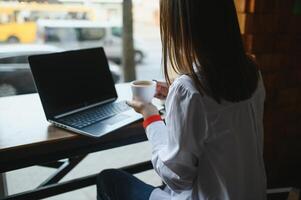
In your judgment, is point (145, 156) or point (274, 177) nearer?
point (274, 177)

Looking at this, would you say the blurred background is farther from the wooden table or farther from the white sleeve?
the white sleeve

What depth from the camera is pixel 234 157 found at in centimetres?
91

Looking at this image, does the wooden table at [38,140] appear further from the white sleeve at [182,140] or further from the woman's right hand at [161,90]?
the white sleeve at [182,140]

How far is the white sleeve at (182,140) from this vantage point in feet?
2.79

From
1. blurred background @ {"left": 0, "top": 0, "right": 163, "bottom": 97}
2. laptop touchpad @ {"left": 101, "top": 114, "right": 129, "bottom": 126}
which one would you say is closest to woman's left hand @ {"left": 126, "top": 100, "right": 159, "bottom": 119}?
laptop touchpad @ {"left": 101, "top": 114, "right": 129, "bottom": 126}

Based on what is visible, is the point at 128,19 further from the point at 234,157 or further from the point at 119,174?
the point at 234,157

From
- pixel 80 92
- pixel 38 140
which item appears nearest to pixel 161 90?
pixel 80 92

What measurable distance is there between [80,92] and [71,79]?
7 cm

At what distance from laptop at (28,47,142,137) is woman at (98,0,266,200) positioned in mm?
380

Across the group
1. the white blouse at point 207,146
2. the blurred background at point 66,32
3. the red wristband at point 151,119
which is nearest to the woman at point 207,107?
the white blouse at point 207,146

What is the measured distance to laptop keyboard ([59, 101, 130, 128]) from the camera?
1264mm

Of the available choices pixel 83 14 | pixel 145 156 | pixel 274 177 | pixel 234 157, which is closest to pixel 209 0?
pixel 234 157

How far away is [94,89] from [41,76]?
0.88 feet

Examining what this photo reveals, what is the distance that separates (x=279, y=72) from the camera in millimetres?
1955
